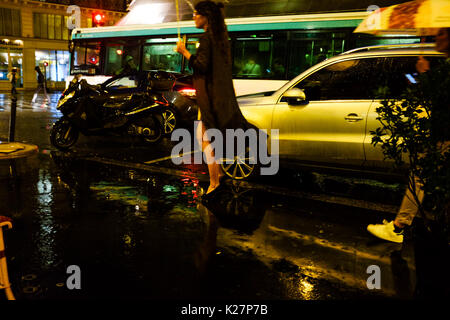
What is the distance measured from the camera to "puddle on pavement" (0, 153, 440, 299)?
3.26 metres

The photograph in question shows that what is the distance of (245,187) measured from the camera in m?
6.19

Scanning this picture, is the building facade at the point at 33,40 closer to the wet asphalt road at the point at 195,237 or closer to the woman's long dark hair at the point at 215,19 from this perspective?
the wet asphalt road at the point at 195,237

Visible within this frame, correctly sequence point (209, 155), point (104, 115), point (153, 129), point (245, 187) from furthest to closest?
point (153, 129)
point (104, 115)
point (245, 187)
point (209, 155)

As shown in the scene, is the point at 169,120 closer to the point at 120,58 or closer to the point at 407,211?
the point at 407,211

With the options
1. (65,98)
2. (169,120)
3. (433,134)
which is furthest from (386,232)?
(65,98)

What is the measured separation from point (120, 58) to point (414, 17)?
14863 millimetres

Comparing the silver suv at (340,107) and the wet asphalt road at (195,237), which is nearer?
the wet asphalt road at (195,237)

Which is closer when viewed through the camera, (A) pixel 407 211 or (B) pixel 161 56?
(A) pixel 407 211

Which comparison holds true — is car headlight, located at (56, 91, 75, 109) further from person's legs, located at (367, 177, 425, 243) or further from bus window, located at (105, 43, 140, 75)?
person's legs, located at (367, 177, 425, 243)

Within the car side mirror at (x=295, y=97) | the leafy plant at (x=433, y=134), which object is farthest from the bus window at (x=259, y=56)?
the leafy plant at (x=433, y=134)

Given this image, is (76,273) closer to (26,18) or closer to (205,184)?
(205,184)

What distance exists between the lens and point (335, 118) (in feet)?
18.3

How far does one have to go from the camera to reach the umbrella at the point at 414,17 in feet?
10.5

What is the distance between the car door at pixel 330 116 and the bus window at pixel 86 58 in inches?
536
